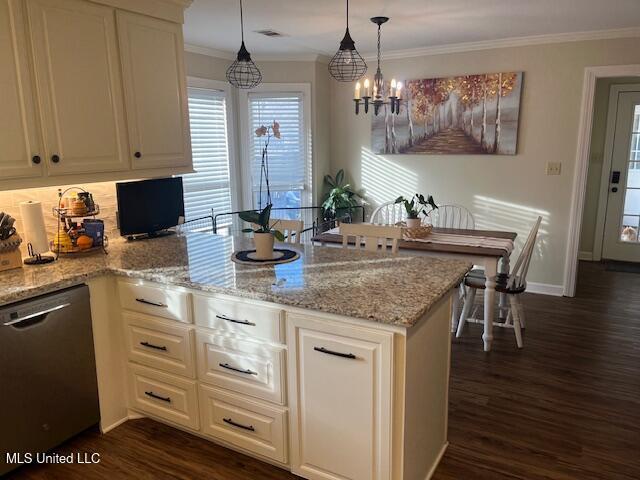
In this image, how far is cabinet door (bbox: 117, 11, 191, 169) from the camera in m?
2.78

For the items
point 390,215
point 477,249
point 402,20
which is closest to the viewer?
point 477,249

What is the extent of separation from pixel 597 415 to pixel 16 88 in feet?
11.1

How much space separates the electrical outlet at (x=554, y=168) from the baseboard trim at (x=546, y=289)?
108cm

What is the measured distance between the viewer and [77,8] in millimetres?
2484

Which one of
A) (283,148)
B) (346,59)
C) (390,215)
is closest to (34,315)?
(346,59)

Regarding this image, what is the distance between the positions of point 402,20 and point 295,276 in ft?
8.01

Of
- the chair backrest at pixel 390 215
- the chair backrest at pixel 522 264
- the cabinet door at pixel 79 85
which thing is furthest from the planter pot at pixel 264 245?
the chair backrest at pixel 390 215

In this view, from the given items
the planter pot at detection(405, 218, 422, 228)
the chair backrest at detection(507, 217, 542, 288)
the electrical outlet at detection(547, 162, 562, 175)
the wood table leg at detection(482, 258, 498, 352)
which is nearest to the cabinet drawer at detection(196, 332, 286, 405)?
Result: the wood table leg at detection(482, 258, 498, 352)

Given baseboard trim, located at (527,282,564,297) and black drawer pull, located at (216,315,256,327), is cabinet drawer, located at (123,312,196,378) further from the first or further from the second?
baseboard trim, located at (527,282,564,297)

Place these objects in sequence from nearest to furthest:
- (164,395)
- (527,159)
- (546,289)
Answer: (164,395)
(527,159)
(546,289)

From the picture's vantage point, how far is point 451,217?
16.2 ft

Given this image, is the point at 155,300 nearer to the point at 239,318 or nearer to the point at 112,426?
the point at 239,318

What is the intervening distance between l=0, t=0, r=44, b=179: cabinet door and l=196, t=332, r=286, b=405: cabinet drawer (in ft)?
3.82

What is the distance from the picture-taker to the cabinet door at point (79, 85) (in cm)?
239
